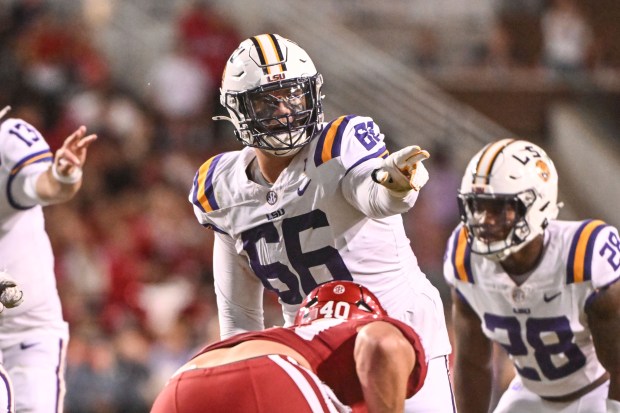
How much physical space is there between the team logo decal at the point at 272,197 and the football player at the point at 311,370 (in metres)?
0.80

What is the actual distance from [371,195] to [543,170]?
1.16 meters

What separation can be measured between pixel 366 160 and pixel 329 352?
0.87 meters

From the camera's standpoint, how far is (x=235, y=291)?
14.0 feet

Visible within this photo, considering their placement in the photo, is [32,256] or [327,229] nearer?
[327,229]

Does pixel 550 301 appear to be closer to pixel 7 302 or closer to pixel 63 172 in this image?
pixel 63 172

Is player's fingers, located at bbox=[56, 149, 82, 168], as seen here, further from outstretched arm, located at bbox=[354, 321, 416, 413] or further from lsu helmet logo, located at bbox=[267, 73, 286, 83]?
outstretched arm, located at bbox=[354, 321, 416, 413]

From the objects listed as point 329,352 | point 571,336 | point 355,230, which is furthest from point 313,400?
point 571,336

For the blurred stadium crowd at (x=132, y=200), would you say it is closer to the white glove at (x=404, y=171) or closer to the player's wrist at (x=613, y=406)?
the player's wrist at (x=613, y=406)

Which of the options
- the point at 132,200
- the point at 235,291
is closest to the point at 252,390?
the point at 235,291

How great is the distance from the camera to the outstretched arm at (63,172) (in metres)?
4.43

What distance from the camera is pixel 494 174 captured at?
454 cm

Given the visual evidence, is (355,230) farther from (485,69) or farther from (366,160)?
(485,69)

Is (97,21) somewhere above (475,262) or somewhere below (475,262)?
above

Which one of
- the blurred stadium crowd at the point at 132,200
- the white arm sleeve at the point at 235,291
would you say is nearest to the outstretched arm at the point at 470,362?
the white arm sleeve at the point at 235,291
